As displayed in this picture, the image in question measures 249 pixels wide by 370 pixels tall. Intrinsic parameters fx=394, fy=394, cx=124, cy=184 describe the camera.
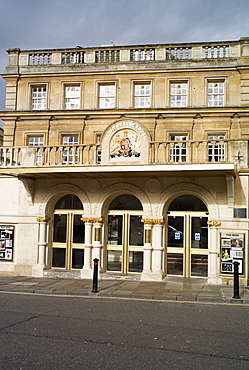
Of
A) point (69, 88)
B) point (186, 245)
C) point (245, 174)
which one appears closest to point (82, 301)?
point (186, 245)

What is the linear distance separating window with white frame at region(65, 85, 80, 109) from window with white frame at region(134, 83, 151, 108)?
2.60 m

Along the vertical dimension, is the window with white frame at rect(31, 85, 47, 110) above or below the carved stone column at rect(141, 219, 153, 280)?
above

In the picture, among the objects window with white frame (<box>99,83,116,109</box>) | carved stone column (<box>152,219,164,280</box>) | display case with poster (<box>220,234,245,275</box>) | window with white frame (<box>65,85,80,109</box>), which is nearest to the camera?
display case with poster (<box>220,234,245,275</box>)

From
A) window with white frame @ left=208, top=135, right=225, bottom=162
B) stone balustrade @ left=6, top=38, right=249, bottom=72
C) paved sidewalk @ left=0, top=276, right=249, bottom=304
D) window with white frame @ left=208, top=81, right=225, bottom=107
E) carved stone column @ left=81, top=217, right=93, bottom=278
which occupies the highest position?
stone balustrade @ left=6, top=38, right=249, bottom=72

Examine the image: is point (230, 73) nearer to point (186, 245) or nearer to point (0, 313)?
point (186, 245)

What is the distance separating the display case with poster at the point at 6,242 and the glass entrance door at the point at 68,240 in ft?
5.29

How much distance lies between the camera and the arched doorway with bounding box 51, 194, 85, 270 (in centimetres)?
1529

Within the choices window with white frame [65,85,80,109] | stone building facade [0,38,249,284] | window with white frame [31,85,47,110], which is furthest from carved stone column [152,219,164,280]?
window with white frame [31,85,47,110]

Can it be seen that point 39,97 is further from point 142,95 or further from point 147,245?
point 147,245

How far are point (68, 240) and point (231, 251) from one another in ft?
20.3

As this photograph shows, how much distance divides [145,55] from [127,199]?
267 inches

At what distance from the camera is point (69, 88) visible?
58.3 feet

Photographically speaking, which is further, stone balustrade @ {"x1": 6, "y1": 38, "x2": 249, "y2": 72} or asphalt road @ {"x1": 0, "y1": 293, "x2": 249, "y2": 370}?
stone balustrade @ {"x1": 6, "y1": 38, "x2": 249, "y2": 72}

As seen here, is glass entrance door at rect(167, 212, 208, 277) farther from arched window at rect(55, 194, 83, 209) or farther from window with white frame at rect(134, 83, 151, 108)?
window with white frame at rect(134, 83, 151, 108)
